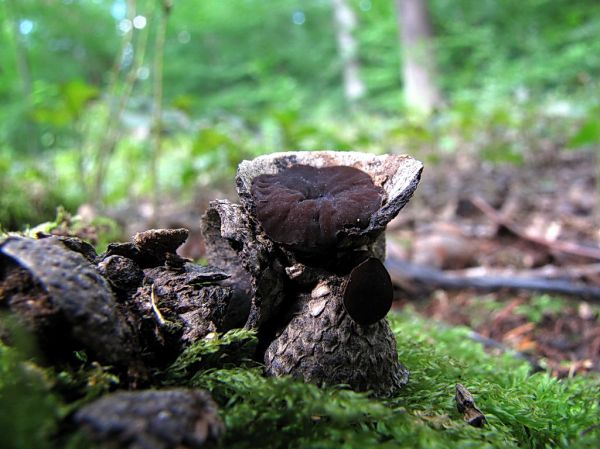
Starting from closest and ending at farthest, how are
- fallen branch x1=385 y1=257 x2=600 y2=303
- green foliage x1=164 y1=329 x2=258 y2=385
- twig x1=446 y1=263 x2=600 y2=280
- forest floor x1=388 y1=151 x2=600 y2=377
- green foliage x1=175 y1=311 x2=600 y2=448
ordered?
green foliage x1=175 y1=311 x2=600 y2=448 → green foliage x1=164 y1=329 x2=258 y2=385 → forest floor x1=388 y1=151 x2=600 y2=377 → fallen branch x1=385 y1=257 x2=600 y2=303 → twig x1=446 y1=263 x2=600 y2=280

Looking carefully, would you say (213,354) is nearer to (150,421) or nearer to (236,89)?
(150,421)

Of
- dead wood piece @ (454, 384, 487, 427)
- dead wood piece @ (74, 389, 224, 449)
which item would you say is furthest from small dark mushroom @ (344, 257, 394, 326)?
dead wood piece @ (74, 389, 224, 449)

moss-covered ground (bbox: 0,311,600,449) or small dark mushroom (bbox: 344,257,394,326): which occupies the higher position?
small dark mushroom (bbox: 344,257,394,326)

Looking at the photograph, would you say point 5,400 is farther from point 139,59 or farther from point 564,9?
point 564,9

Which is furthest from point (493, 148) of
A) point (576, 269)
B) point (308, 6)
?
point (308, 6)

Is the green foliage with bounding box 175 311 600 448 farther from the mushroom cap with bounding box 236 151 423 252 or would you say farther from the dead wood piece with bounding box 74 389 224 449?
the mushroom cap with bounding box 236 151 423 252

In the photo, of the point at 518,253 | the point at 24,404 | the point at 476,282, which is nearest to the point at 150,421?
the point at 24,404
